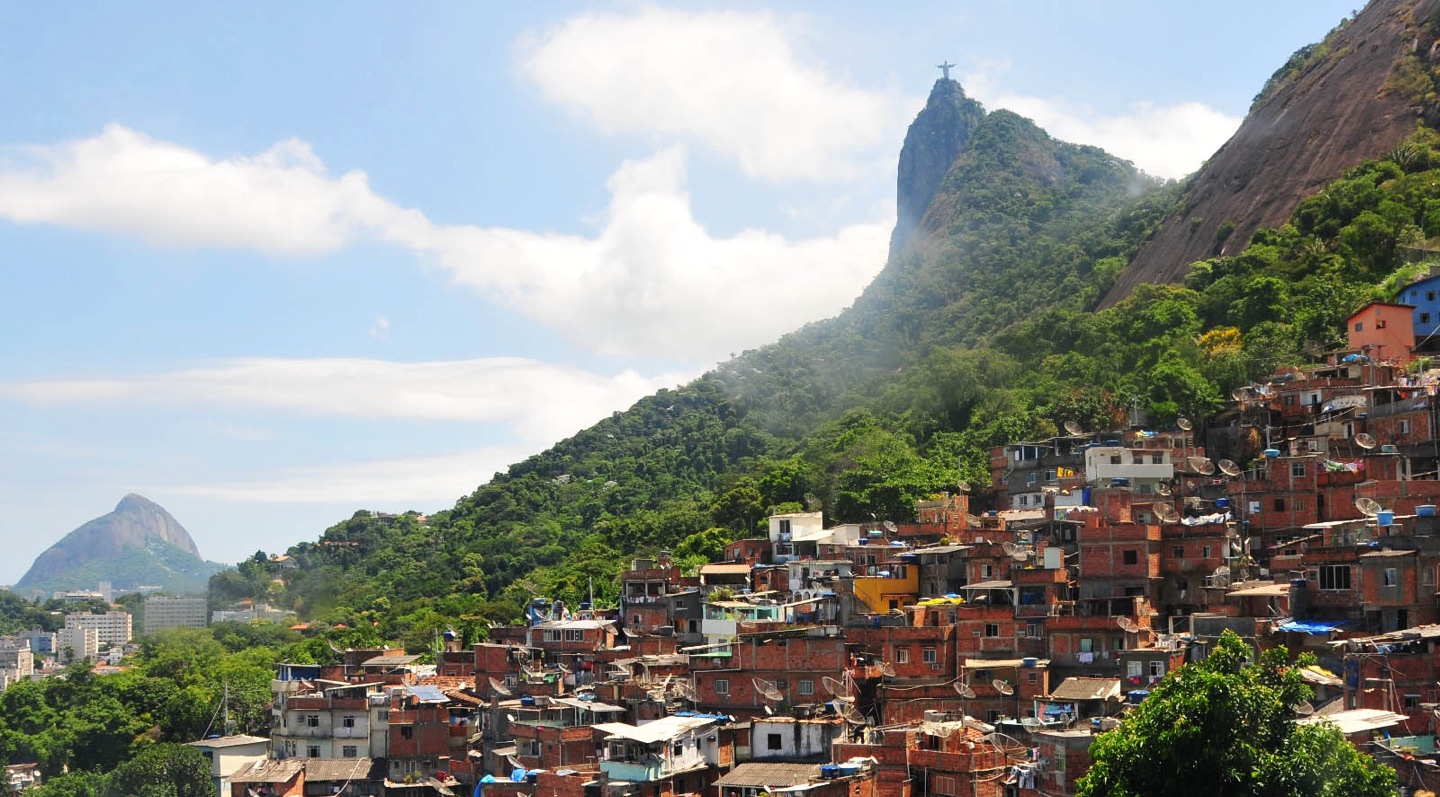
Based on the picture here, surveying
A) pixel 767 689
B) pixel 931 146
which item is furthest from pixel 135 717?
pixel 931 146

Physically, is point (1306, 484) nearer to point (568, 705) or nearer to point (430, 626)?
point (568, 705)

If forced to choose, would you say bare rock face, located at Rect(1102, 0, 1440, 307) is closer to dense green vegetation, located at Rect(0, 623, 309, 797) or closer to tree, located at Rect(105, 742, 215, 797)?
dense green vegetation, located at Rect(0, 623, 309, 797)

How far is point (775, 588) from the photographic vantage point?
46.7 meters

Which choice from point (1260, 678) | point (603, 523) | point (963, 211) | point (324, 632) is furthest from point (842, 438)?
point (963, 211)

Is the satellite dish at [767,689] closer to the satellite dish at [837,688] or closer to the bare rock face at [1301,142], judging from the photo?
the satellite dish at [837,688]

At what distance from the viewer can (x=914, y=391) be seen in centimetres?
7256

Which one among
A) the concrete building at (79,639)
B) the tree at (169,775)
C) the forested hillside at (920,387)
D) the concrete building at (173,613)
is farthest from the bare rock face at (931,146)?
the tree at (169,775)

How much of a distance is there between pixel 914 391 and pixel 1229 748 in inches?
2027

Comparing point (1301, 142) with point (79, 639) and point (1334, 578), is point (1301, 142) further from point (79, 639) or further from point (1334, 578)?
point (79, 639)

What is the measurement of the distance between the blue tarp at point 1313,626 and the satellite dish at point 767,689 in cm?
1174

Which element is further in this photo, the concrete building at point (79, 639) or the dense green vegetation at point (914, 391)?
the concrete building at point (79, 639)

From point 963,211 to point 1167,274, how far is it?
57119 mm

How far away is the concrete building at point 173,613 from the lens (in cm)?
11200

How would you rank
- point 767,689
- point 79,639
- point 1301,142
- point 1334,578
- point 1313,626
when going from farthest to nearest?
point 79,639
point 1301,142
point 767,689
point 1334,578
point 1313,626
